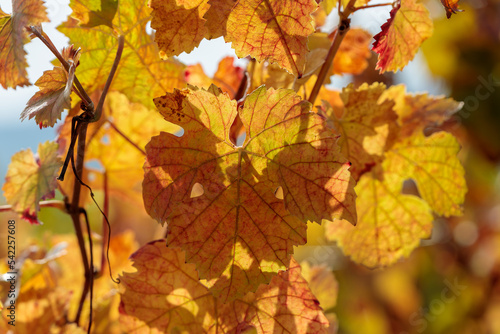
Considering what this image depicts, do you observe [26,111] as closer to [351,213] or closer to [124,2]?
[124,2]

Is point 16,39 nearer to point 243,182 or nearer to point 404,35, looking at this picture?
point 243,182

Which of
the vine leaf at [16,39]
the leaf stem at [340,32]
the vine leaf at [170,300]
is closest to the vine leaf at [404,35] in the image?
the leaf stem at [340,32]

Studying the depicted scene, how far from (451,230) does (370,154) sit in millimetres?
2702

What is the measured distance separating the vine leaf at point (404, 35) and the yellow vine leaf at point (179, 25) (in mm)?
206

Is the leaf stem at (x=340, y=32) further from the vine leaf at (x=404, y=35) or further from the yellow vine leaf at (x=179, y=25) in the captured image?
the yellow vine leaf at (x=179, y=25)

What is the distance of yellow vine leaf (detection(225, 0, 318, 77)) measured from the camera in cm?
51

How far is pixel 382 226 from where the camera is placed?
0.77 m

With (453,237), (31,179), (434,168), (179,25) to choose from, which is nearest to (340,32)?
(179,25)

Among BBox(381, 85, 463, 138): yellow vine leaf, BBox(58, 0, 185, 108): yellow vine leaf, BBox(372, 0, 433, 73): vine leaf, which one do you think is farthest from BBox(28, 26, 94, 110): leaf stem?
BBox(381, 85, 463, 138): yellow vine leaf

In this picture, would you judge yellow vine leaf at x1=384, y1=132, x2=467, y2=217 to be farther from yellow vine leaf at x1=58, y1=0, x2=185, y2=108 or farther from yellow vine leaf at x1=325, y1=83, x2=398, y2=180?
yellow vine leaf at x1=58, y1=0, x2=185, y2=108

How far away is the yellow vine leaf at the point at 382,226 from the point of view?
0.76m

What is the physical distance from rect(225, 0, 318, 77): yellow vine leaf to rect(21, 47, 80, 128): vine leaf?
0.55 ft

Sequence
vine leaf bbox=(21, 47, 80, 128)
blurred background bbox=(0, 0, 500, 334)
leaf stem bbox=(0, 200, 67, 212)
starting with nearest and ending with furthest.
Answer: vine leaf bbox=(21, 47, 80, 128) → leaf stem bbox=(0, 200, 67, 212) → blurred background bbox=(0, 0, 500, 334)

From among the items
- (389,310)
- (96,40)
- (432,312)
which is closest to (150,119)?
(96,40)
